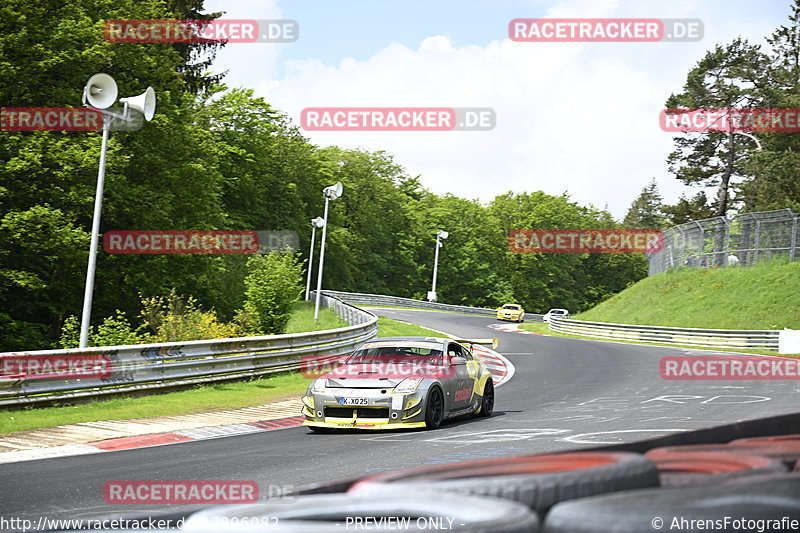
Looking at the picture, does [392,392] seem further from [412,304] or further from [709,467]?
[412,304]

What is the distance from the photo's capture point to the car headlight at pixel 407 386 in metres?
12.2

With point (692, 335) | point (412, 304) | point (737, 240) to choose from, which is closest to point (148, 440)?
point (692, 335)

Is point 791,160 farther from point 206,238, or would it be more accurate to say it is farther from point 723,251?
point 206,238

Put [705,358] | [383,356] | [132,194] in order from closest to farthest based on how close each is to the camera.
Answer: [383,356]
[705,358]
[132,194]

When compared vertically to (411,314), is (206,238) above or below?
above

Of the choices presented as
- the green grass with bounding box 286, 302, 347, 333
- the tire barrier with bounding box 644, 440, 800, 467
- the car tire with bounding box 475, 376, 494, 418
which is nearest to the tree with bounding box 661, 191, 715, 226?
the green grass with bounding box 286, 302, 347, 333

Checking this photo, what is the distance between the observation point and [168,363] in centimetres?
1638

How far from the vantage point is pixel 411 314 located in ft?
215

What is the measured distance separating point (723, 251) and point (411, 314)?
80.5 ft

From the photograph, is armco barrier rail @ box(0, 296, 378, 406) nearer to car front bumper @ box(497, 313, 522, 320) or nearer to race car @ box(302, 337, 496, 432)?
race car @ box(302, 337, 496, 432)

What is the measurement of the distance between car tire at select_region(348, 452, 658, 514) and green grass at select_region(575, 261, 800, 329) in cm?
4498

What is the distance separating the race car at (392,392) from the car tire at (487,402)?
1.69 ft

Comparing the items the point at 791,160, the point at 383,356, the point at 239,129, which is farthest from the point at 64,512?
the point at 239,129

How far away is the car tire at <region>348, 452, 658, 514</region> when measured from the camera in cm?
184
